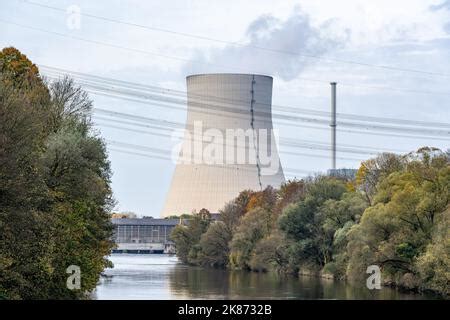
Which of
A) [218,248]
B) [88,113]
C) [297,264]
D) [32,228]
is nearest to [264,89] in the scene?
[218,248]

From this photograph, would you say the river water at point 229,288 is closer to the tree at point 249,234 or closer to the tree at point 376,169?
the tree at point 376,169

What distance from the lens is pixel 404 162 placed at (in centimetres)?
4944

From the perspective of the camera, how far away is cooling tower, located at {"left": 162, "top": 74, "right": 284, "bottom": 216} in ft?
213

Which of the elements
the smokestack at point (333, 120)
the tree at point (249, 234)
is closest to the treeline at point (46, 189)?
the tree at point (249, 234)

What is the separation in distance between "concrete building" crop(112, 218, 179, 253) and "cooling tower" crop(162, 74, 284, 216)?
46.5 m

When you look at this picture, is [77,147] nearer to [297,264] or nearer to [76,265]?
[76,265]

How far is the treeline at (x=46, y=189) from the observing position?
2288 cm

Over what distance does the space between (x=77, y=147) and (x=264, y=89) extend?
38457mm

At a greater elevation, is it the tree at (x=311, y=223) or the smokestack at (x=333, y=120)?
the smokestack at (x=333, y=120)

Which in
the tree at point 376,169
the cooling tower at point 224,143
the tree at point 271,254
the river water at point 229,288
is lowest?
the river water at point 229,288

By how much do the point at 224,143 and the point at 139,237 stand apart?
61595mm

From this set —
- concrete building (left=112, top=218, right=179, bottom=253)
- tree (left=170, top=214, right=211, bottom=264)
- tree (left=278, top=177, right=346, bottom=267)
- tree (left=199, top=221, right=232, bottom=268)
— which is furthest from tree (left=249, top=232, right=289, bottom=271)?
concrete building (left=112, top=218, right=179, bottom=253)

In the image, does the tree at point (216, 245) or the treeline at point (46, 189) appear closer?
the treeline at point (46, 189)

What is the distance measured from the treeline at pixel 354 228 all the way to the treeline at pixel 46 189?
11300mm
